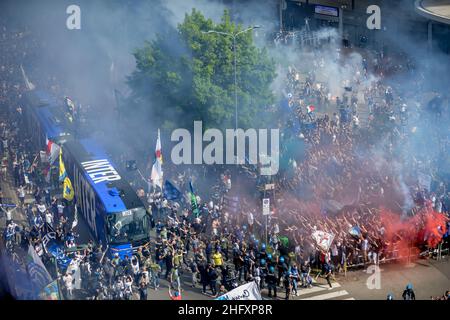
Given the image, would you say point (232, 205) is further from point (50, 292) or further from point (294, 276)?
point (50, 292)

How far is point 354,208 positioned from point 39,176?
14518 mm

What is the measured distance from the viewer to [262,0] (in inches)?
2047

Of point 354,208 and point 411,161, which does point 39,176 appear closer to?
point 354,208

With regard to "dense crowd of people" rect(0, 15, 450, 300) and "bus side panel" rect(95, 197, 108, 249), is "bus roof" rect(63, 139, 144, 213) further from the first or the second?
"dense crowd of people" rect(0, 15, 450, 300)

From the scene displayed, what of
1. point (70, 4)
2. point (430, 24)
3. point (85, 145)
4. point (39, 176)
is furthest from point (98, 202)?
point (430, 24)

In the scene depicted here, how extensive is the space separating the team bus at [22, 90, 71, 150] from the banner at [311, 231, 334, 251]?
12.1 meters

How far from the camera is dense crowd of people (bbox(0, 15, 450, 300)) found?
21484 mm

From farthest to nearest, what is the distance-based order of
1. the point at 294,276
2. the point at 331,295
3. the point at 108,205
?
the point at 108,205 → the point at 331,295 → the point at 294,276

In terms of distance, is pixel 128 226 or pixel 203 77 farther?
pixel 203 77

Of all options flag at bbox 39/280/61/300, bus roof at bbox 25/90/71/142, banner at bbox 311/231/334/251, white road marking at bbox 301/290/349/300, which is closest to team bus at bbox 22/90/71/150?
bus roof at bbox 25/90/71/142

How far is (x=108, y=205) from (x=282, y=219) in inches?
261

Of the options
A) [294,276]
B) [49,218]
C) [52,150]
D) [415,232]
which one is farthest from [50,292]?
[415,232]

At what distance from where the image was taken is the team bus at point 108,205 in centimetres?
2270

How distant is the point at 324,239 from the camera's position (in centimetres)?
2181
